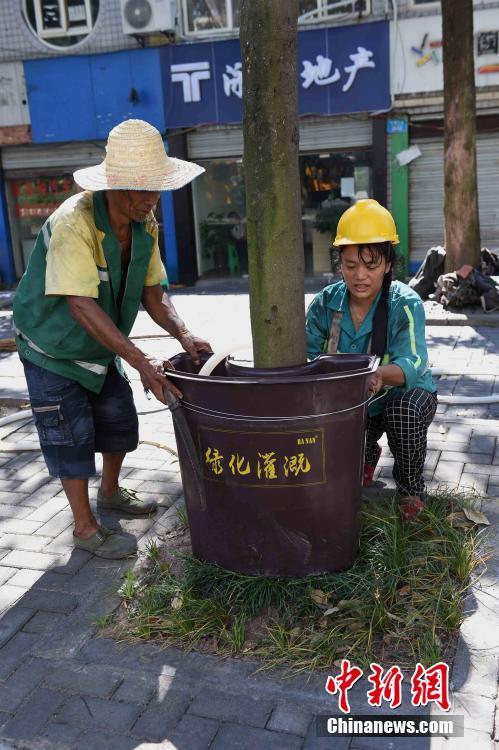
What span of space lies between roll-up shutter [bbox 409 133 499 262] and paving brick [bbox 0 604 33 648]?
37.4 ft

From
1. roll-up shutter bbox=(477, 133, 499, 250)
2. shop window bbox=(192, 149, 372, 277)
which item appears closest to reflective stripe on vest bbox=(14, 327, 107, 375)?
shop window bbox=(192, 149, 372, 277)

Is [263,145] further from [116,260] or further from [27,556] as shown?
[27,556]

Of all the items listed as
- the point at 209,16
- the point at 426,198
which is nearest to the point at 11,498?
the point at 426,198

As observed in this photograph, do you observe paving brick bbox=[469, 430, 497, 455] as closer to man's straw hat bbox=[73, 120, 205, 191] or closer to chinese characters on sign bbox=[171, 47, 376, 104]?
man's straw hat bbox=[73, 120, 205, 191]

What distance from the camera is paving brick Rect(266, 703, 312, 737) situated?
229cm

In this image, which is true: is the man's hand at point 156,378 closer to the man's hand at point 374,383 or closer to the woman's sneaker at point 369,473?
the man's hand at point 374,383

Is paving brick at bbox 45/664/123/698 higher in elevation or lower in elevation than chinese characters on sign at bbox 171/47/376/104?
lower

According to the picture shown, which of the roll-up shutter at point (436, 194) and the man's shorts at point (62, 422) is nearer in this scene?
the man's shorts at point (62, 422)

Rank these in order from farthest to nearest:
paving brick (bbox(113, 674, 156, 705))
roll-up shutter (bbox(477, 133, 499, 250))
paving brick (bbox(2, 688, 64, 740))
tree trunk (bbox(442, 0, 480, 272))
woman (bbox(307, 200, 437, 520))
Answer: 1. roll-up shutter (bbox(477, 133, 499, 250))
2. tree trunk (bbox(442, 0, 480, 272))
3. woman (bbox(307, 200, 437, 520))
4. paving brick (bbox(113, 674, 156, 705))
5. paving brick (bbox(2, 688, 64, 740))

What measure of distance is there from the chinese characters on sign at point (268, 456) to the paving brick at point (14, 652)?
98 centimetres

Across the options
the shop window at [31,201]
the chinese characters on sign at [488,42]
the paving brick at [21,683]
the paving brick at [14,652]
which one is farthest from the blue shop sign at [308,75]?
the paving brick at [21,683]

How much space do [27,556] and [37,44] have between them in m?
12.9

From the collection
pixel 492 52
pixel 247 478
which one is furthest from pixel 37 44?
pixel 247 478

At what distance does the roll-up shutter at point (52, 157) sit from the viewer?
1427 centimetres
